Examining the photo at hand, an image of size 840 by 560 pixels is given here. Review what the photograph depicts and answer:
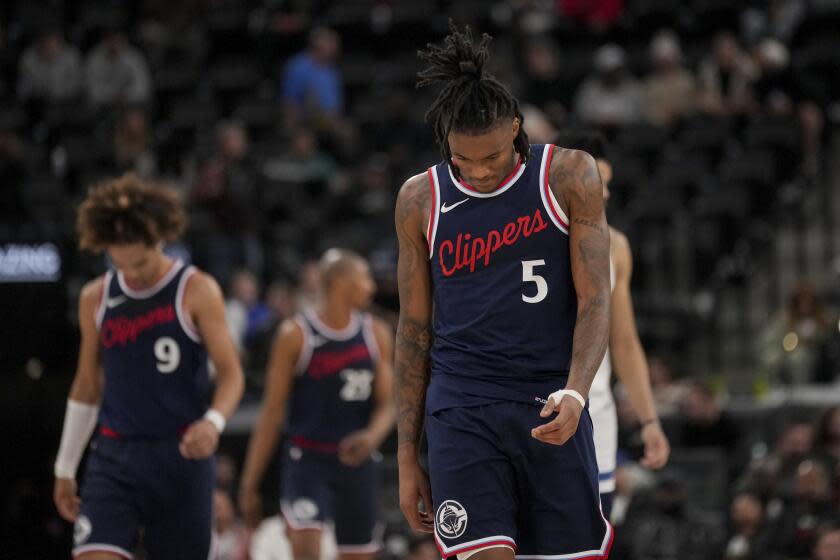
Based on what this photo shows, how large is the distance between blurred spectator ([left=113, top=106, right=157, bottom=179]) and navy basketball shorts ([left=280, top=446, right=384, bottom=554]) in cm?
652

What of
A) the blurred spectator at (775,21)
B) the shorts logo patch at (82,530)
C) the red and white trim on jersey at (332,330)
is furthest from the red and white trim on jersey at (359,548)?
the blurred spectator at (775,21)

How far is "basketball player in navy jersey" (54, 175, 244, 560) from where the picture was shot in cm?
637

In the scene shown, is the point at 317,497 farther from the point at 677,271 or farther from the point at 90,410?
the point at 677,271

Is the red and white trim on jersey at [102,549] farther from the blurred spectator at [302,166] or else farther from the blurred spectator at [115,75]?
the blurred spectator at [115,75]

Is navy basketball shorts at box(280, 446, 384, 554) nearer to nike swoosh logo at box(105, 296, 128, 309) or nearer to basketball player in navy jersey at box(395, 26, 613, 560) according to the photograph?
nike swoosh logo at box(105, 296, 128, 309)

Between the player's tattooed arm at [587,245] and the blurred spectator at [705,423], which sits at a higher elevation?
the player's tattooed arm at [587,245]

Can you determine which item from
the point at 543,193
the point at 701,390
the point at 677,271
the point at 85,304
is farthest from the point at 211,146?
the point at 543,193

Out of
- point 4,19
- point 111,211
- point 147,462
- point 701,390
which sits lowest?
point 701,390

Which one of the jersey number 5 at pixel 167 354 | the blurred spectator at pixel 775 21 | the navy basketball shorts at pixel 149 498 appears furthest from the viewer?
the blurred spectator at pixel 775 21

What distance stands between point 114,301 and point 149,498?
2.89 ft

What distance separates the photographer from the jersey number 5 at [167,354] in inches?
255

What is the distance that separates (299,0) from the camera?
674 inches

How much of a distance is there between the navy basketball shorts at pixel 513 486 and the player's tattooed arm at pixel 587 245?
32 centimetres

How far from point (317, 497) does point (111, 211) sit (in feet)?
8.87
